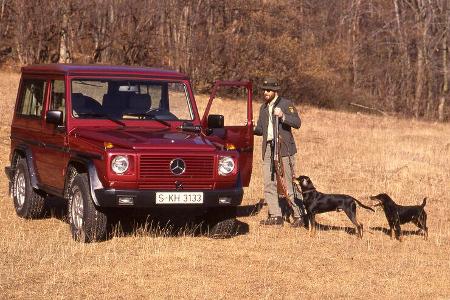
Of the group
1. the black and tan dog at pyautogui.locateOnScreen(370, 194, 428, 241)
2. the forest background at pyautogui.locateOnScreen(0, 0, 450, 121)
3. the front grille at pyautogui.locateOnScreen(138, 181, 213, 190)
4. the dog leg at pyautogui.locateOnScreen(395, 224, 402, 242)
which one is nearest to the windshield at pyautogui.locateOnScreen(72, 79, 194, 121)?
the front grille at pyautogui.locateOnScreen(138, 181, 213, 190)

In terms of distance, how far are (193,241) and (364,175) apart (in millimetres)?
7971

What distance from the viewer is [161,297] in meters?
7.50

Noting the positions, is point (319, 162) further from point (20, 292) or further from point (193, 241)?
point (20, 292)

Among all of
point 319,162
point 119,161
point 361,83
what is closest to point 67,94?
point 119,161

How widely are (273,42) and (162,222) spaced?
30842mm

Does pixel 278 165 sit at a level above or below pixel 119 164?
below

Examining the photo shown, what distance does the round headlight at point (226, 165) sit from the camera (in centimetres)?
980

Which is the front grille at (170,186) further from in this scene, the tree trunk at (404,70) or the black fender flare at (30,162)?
the tree trunk at (404,70)

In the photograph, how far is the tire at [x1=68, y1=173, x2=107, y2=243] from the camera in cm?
962

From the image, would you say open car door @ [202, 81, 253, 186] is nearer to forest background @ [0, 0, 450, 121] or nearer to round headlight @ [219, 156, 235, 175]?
round headlight @ [219, 156, 235, 175]

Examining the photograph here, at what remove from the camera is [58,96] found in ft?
35.4

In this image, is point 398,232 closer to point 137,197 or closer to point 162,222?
point 162,222

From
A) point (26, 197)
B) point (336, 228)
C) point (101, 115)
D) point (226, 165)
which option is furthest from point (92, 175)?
point (336, 228)

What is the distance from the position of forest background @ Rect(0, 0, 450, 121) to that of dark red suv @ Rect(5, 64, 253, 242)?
25.3 metres
